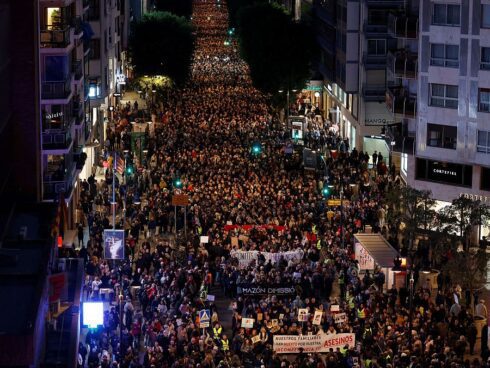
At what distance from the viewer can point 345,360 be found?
4769 centimetres

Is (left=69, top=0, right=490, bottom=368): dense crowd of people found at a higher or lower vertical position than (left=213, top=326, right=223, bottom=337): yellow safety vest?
higher

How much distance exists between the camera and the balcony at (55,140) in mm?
70350

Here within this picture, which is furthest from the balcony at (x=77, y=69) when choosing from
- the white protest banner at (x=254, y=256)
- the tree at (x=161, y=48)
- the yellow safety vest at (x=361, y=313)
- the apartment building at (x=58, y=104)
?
the tree at (x=161, y=48)

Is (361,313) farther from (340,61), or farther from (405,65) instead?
Answer: (340,61)

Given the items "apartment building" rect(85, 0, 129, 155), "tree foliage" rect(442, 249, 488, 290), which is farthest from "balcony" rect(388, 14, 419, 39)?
"tree foliage" rect(442, 249, 488, 290)

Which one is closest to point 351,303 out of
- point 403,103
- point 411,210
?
point 411,210

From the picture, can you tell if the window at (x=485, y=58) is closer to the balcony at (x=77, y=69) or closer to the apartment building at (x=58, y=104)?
the apartment building at (x=58, y=104)

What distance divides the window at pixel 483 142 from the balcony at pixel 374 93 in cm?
2893

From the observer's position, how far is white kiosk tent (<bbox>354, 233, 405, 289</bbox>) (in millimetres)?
61094

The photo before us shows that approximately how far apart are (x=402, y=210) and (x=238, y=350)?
20.6m

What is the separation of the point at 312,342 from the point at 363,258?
13311 mm

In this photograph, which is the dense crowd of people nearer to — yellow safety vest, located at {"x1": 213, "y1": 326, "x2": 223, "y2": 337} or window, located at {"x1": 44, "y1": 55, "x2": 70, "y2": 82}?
yellow safety vest, located at {"x1": 213, "y1": 326, "x2": 223, "y2": 337}

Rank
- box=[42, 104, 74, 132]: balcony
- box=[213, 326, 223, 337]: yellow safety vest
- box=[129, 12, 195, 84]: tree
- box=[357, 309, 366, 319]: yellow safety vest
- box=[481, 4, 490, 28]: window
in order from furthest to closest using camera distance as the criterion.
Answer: box=[129, 12, 195, 84]: tree < box=[481, 4, 490, 28]: window < box=[42, 104, 74, 132]: balcony < box=[357, 309, 366, 319]: yellow safety vest < box=[213, 326, 223, 337]: yellow safety vest

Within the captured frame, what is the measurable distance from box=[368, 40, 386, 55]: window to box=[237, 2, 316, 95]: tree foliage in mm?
19901
